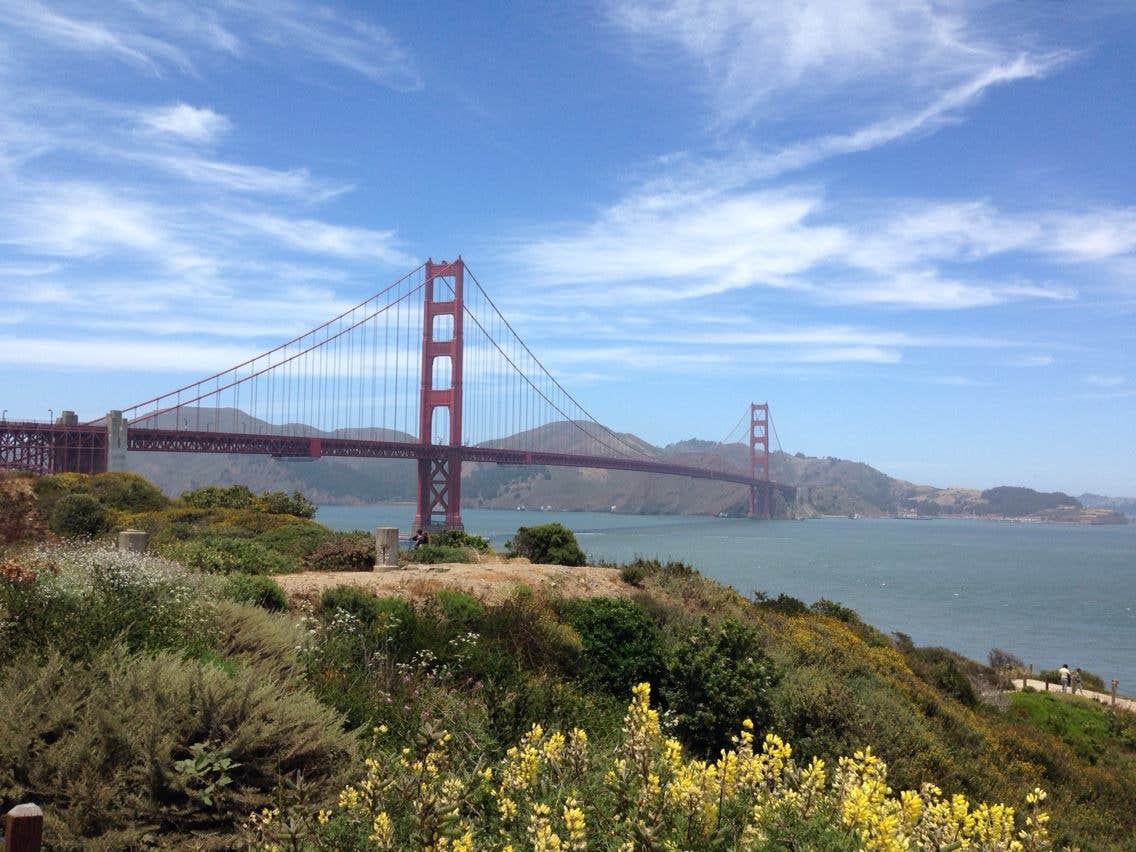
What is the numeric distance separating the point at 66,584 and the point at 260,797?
505cm

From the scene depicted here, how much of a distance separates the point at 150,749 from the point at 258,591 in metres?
7.72

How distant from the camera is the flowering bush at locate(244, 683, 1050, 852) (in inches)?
153

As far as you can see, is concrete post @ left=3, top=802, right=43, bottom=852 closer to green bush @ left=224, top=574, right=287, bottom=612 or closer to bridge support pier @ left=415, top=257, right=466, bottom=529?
green bush @ left=224, top=574, right=287, bottom=612

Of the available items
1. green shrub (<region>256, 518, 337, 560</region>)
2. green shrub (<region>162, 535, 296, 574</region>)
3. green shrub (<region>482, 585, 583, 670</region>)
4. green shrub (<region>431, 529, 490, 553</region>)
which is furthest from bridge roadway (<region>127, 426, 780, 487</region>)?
green shrub (<region>482, 585, 583, 670</region>)

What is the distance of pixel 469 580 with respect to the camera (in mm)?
16672

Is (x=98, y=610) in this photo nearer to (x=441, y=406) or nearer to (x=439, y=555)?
(x=439, y=555)

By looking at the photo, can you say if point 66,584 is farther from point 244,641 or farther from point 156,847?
point 156,847

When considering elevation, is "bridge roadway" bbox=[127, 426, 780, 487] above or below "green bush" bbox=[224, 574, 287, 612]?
above

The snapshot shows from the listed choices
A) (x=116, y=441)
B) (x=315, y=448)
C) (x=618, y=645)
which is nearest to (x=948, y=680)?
(x=618, y=645)

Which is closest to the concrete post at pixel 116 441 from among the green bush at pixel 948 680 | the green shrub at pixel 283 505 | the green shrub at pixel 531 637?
the green shrub at pixel 283 505

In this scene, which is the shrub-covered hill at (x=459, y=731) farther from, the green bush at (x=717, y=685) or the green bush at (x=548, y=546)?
the green bush at (x=548, y=546)

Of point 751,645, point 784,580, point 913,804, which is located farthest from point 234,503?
point 784,580

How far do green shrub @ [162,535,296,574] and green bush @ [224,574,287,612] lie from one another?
11.0ft

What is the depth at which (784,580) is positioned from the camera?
59.1 m
